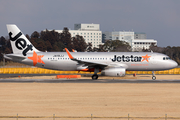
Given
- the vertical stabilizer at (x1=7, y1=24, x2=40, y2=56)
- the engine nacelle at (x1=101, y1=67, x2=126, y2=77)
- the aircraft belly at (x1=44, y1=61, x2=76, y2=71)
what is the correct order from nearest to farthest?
the engine nacelle at (x1=101, y1=67, x2=126, y2=77) → the aircraft belly at (x1=44, y1=61, x2=76, y2=71) → the vertical stabilizer at (x1=7, y1=24, x2=40, y2=56)

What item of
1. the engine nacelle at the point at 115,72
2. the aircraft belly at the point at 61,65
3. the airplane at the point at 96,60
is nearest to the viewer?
the engine nacelle at the point at 115,72

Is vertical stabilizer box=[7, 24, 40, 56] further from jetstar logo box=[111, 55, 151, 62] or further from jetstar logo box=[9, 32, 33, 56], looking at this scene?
jetstar logo box=[111, 55, 151, 62]

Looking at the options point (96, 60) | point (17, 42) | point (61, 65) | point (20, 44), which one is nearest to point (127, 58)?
point (96, 60)

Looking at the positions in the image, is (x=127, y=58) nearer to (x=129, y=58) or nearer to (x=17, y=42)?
(x=129, y=58)

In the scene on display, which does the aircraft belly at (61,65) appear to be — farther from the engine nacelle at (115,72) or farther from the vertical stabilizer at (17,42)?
the engine nacelle at (115,72)

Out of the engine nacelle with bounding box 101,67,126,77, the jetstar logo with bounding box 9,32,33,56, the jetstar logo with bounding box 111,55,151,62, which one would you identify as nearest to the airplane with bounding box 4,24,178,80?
the jetstar logo with bounding box 111,55,151,62

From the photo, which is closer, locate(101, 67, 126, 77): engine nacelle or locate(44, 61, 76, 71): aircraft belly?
locate(101, 67, 126, 77): engine nacelle

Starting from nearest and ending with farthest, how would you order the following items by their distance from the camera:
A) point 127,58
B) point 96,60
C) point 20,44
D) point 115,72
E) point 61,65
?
1. point 115,72
2. point 127,58
3. point 96,60
4. point 61,65
5. point 20,44

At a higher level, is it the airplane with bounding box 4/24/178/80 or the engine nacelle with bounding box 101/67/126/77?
the airplane with bounding box 4/24/178/80

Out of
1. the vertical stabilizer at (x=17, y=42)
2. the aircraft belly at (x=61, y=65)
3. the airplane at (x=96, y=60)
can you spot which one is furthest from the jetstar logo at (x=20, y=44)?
the aircraft belly at (x=61, y=65)

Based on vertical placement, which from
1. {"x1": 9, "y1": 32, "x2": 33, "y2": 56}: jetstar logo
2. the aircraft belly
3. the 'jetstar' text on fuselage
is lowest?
the aircraft belly
